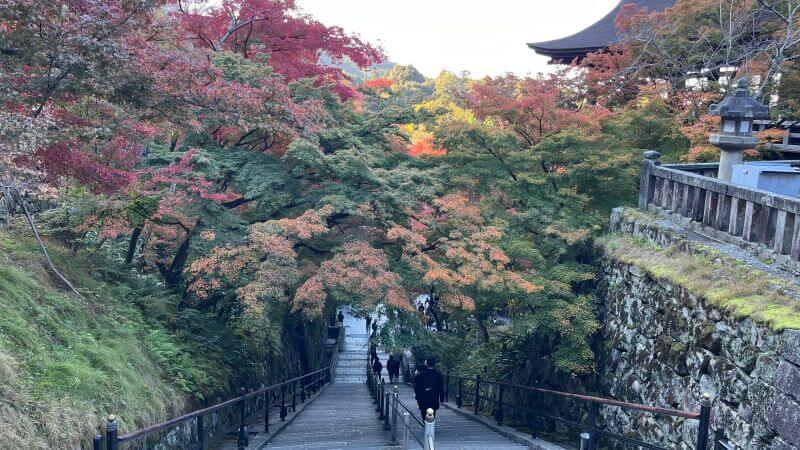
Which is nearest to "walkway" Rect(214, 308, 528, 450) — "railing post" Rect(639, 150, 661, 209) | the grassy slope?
the grassy slope

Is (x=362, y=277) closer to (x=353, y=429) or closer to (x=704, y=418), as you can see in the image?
(x=353, y=429)

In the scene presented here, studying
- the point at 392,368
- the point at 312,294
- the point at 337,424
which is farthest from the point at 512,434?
the point at 392,368

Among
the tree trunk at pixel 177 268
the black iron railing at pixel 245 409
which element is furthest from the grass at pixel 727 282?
the tree trunk at pixel 177 268

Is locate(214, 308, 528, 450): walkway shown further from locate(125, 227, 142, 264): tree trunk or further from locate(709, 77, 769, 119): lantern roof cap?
Result: locate(709, 77, 769, 119): lantern roof cap

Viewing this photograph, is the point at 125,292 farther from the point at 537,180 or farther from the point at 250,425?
the point at 537,180

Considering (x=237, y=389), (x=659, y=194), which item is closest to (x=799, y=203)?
(x=659, y=194)

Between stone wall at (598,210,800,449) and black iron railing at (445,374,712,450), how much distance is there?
34cm

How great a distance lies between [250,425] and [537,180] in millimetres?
7570

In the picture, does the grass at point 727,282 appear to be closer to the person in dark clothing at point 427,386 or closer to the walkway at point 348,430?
the walkway at point 348,430

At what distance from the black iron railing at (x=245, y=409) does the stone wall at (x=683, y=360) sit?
602 cm

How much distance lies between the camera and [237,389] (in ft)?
38.3

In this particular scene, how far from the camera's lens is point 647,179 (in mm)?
12547

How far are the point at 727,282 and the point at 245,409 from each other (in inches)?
321

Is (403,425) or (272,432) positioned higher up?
(403,425)
